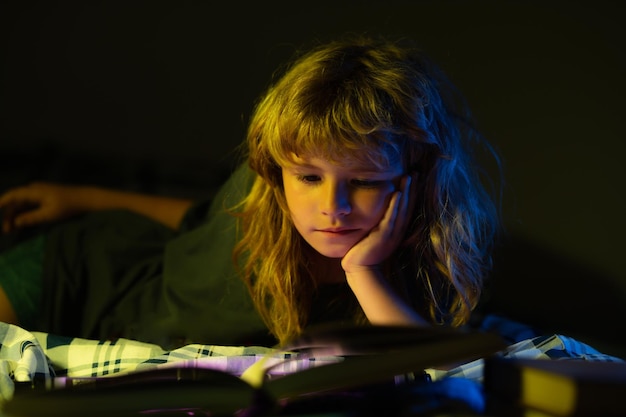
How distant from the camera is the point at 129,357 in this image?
0.72 m

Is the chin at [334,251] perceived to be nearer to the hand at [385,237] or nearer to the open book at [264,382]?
the hand at [385,237]

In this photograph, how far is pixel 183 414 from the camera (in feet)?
1.56

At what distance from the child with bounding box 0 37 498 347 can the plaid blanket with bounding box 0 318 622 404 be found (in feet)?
0.38

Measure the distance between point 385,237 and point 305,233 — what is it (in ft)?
0.31

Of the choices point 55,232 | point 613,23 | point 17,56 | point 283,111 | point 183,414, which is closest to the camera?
point 183,414

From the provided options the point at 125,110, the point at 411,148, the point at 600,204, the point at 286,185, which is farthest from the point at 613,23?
the point at 125,110

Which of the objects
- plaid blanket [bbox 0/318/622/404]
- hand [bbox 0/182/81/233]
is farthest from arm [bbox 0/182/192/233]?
plaid blanket [bbox 0/318/622/404]

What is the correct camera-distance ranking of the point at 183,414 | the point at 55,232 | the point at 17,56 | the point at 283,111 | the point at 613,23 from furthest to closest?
the point at 17,56
the point at 613,23
the point at 55,232
the point at 283,111
the point at 183,414

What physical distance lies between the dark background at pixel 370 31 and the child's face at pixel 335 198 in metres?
0.59

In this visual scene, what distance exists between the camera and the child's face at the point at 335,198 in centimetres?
70

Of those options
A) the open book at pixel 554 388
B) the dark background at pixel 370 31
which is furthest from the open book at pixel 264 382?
the dark background at pixel 370 31

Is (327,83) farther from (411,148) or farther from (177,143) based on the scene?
(177,143)

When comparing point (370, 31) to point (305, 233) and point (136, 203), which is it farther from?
point (305, 233)

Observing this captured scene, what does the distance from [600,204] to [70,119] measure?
110 cm
